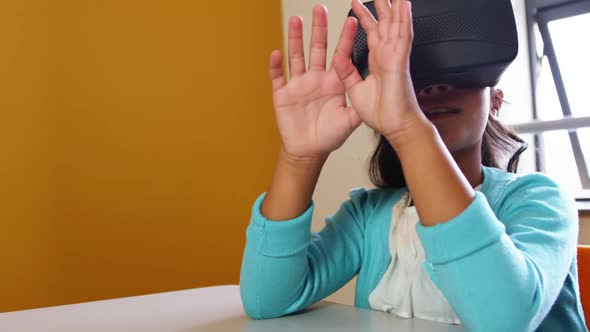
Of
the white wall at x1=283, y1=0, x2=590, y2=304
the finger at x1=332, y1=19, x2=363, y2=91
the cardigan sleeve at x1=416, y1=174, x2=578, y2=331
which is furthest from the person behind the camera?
the white wall at x1=283, y1=0, x2=590, y2=304

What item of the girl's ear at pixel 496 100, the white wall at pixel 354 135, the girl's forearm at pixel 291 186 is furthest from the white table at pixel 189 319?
the white wall at pixel 354 135

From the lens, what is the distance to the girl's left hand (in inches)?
23.6

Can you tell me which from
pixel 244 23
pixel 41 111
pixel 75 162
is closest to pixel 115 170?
pixel 75 162

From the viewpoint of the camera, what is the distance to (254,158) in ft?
7.52

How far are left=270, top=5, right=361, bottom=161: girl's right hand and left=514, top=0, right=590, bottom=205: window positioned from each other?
133 cm

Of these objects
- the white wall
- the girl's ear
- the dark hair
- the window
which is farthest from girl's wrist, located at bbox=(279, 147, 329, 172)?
the window

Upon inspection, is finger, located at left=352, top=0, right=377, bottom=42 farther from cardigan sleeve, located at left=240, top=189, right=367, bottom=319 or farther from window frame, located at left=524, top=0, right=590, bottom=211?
window frame, located at left=524, top=0, right=590, bottom=211

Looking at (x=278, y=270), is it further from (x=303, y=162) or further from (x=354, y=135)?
(x=354, y=135)

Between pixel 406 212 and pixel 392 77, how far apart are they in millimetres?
284

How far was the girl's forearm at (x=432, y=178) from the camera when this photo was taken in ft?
1.89

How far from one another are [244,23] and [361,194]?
149cm

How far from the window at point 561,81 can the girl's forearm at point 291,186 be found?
52.7 inches

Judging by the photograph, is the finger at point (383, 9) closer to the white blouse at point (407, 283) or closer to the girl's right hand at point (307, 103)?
the girl's right hand at point (307, 103)

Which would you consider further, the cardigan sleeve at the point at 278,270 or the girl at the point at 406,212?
the cardigan sleeve at the point at 278,270
